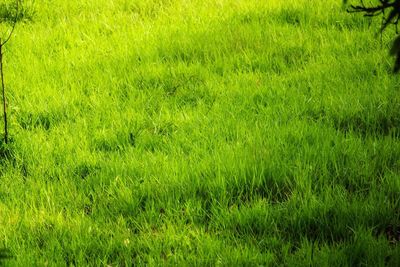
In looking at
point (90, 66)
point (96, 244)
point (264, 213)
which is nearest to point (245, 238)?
point (264, 213)

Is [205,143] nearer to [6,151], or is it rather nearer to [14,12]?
[6,151]

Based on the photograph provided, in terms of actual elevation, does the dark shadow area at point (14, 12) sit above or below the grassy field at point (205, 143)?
above

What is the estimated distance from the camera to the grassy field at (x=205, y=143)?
3.04 metres

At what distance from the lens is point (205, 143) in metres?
3.94

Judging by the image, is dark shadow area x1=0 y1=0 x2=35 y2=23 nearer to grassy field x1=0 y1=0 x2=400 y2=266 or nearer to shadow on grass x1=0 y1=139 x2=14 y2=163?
grassy field x1=0 y1=0 x2=400 y2=266

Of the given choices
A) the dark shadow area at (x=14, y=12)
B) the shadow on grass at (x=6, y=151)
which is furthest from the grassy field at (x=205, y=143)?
the dark shadow area at (x=14, y=12)

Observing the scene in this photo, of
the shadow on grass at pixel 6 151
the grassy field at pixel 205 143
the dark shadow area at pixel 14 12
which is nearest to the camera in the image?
the grassy field at pixel 205 143

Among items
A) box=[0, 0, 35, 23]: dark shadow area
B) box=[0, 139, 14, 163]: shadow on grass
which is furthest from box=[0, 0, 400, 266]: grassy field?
box=[0, 0, 35, 23]: dark shadow area

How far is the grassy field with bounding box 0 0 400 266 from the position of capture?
9.98ft

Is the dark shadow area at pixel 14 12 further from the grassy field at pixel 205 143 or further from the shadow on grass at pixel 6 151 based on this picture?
the shadow on grass at pixel 6 151

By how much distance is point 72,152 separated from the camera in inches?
163

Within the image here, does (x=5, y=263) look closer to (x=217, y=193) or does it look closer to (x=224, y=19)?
(x=217, y=193)

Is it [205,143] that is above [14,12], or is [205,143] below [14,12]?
below


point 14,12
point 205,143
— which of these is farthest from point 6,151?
point 14,12
